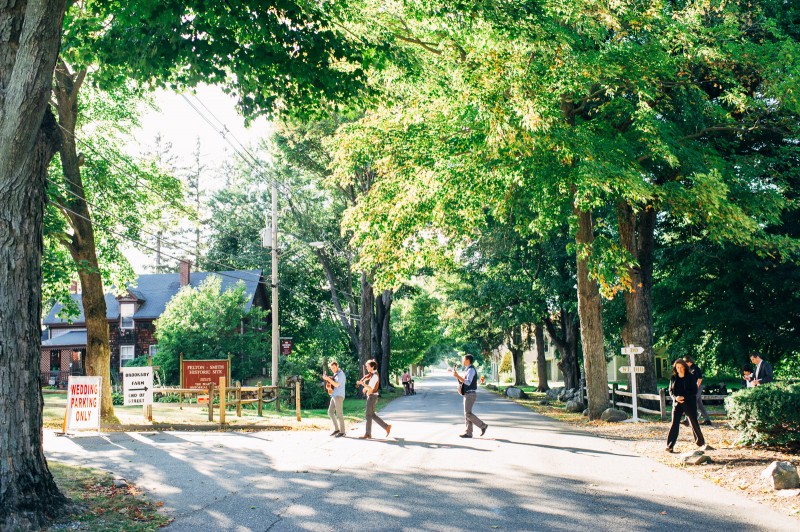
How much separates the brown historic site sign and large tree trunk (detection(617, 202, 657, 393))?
1430 cm

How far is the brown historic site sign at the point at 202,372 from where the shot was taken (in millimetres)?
25562

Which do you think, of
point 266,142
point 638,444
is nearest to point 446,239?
point 638,444

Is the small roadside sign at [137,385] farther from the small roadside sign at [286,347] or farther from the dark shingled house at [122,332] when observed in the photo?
the dark shingled house at [122,332]

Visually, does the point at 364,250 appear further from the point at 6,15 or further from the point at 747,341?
the point at 747,341

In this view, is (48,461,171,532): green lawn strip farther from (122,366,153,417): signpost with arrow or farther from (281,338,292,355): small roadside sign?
(281,338,292,355): small roadside sign

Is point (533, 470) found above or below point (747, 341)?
below

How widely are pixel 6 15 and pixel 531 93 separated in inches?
431

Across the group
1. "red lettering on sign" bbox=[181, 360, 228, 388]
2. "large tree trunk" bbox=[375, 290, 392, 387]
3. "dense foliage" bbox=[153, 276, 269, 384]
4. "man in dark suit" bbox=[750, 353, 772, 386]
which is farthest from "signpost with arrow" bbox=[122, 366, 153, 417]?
"large tree trunk" bbox=[375, 290, 392, 387]

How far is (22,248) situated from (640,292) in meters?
17.7

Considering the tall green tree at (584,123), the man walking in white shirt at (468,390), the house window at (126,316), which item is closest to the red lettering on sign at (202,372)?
the tall green tree at (584,123)

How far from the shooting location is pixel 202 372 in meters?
25.7

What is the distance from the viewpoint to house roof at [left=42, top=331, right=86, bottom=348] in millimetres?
46531

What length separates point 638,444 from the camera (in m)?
14.4

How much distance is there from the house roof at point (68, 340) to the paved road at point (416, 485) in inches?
1354
